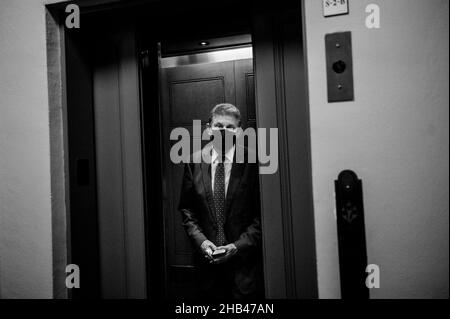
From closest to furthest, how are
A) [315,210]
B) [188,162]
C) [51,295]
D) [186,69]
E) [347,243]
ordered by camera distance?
[347,243] < [315,210] < [51,295] < [188,162] < [186,69]

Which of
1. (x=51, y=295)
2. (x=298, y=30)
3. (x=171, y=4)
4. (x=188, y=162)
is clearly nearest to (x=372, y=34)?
(x=298, y=30)

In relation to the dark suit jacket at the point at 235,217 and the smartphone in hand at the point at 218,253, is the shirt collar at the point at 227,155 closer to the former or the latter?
the dark suit jacket at the point at 235,217

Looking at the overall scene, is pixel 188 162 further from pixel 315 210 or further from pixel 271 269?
pixel 315 210

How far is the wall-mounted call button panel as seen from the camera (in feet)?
3.22

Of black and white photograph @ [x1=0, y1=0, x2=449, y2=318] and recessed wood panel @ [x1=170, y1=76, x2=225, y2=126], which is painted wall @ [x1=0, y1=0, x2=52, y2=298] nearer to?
black and white photograph @ [x1=0, y1=0, x2=449, y2=318]

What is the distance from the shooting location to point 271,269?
1.29 metres

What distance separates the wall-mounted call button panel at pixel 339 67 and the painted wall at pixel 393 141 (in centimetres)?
2

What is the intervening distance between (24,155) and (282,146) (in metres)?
Answer: 1.12

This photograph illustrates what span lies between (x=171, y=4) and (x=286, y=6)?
502 millimetres

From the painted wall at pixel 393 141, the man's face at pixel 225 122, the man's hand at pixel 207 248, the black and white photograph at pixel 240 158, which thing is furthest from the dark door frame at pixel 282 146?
the man's face at pixel 225 122

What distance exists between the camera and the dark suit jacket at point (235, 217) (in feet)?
5.05

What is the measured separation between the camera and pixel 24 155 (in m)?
1.24

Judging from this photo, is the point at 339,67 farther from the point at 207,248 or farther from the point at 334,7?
the point at 207,248

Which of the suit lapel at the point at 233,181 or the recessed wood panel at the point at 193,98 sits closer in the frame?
the suit lapel at the point at 233,181
